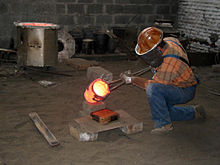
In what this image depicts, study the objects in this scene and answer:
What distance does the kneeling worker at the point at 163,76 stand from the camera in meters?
4.10

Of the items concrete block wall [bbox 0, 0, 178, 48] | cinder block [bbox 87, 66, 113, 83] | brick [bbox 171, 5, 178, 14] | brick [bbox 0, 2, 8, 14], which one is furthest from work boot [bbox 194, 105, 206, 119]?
brick [bbox 171, 5, 178, 14]

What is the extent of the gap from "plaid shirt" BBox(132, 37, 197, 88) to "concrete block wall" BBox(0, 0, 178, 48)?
565cm

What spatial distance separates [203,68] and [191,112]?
4.26 meters

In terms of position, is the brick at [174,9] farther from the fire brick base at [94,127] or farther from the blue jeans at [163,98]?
the fire brick base at [94,127]

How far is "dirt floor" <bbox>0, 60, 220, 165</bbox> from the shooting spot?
3.67 meters

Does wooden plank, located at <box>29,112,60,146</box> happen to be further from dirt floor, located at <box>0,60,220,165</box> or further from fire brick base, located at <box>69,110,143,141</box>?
fire brick base, located at <box>69,110,143,141</box>

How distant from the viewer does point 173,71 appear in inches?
160

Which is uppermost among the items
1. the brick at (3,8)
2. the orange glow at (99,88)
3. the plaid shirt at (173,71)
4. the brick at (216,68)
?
the brick at (3,8)

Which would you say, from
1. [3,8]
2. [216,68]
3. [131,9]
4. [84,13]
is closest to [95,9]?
[84,13]

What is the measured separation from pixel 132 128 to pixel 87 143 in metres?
0.70

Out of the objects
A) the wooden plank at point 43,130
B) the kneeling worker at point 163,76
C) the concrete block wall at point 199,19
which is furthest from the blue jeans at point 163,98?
the concrete block wall at point 199,19

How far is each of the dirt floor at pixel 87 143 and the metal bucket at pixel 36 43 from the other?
71 cm

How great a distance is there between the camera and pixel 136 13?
413 inches

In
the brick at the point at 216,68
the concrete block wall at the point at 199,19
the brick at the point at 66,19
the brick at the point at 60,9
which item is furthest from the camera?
the concrete block wall at the point at 199,19
